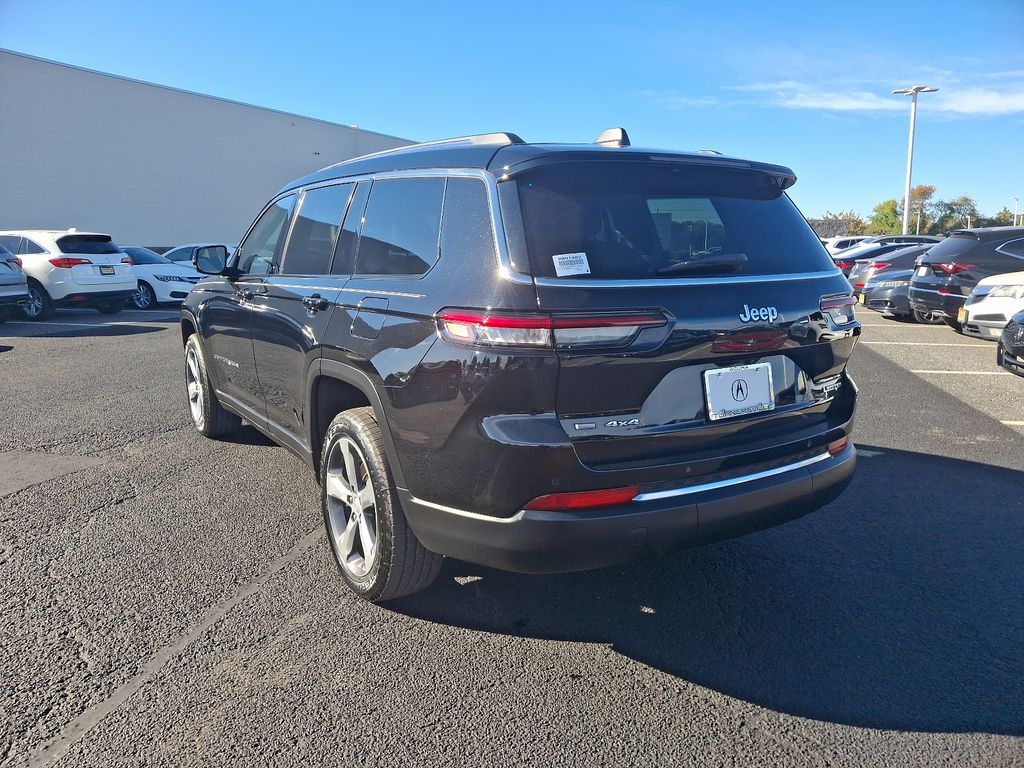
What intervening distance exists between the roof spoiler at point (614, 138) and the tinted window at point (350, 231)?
110 cm

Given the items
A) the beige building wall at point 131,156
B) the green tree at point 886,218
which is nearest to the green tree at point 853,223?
the green tree at point 886,218

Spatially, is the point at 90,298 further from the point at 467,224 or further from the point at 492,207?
the point at 492,207

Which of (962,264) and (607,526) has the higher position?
(607,526)

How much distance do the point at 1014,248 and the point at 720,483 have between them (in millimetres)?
10792

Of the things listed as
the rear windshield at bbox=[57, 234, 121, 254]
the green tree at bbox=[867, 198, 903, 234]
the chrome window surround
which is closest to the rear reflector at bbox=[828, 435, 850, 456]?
the chrome window surround

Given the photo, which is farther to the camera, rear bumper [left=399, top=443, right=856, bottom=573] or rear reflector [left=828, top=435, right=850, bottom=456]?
rear reflector [left=828, top=435, right=850, bottom=456]

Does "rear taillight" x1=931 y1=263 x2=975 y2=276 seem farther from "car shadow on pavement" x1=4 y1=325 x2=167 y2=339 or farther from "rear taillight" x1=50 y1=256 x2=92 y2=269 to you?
"rear taillight" x1=50 y1=256 x2=92 y2=269

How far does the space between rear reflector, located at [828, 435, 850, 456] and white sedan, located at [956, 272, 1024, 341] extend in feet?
23.5

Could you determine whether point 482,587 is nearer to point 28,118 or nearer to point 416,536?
point 416,536

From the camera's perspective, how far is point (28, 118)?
21.4 meters

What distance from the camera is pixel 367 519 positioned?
3162 mm

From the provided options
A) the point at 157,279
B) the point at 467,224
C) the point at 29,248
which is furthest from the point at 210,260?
the point at 157,279

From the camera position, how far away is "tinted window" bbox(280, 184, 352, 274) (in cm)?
369

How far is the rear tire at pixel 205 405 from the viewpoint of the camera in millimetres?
5395
